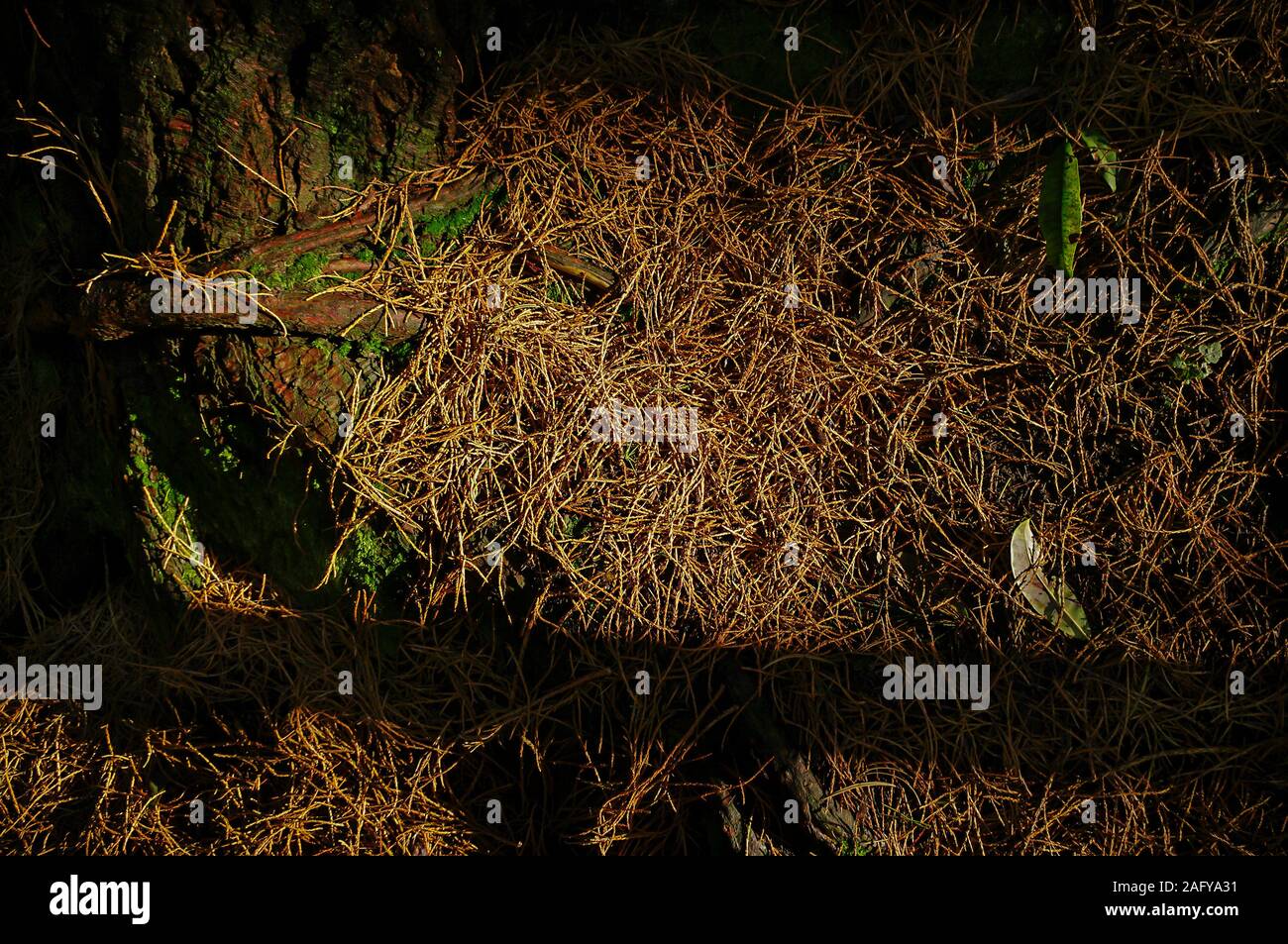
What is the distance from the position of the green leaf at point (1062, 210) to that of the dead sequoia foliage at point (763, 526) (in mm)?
93

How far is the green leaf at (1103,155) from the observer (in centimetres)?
206

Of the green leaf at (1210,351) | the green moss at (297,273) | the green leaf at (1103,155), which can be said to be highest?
the green leaf at (1103,155)

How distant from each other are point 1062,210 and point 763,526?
42.2 inches

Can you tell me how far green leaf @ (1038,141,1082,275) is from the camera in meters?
2.00

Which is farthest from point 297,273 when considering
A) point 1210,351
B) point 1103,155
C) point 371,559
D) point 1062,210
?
point 1210,351

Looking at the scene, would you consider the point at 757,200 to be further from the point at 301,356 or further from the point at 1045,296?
the point at 301,356

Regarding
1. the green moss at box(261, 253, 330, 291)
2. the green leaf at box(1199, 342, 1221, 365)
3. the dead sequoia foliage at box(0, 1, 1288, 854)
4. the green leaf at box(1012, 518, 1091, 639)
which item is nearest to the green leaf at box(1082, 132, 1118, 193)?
the dead sequoia foliage at box(0, 1, 1288, 854)

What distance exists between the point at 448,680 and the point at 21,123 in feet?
6.50

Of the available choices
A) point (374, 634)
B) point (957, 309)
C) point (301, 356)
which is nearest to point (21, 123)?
point (301, 356)

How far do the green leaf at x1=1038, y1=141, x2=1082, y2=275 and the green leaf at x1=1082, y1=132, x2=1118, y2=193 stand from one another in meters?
0.09

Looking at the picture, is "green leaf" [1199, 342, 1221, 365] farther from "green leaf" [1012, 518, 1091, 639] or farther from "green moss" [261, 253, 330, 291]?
"green moss" [261, 253, 330, 291]

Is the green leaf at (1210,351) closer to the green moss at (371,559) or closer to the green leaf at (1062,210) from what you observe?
the green leaf at (1062,210)

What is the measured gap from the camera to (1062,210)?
200cm

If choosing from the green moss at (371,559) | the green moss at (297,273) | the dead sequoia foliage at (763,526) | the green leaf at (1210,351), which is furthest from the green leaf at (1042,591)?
the green moss at (297,273)
